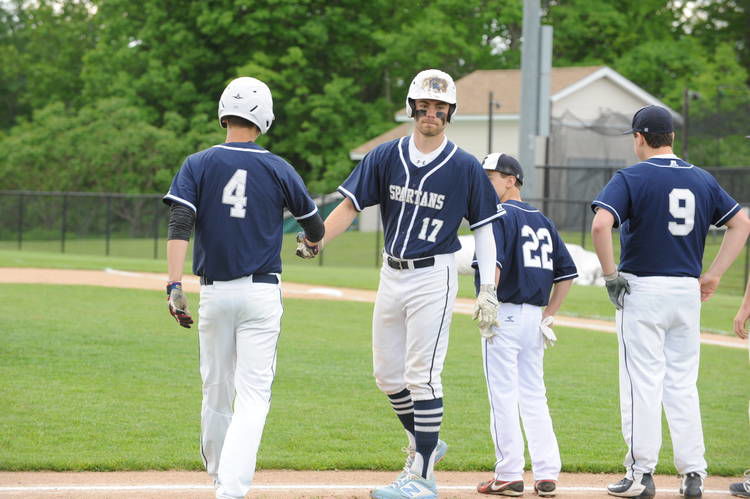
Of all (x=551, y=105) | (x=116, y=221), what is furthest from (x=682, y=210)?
(x=551, y=105)

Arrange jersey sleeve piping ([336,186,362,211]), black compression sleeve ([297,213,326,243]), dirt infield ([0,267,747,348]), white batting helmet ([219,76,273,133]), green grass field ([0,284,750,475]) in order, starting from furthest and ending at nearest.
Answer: dirt infield ([0,267,747,348]) < green grass field ([0,284,750,475]) < jersey sleeve piping ([336,186,362,211]) < black compression sleeve ([297,213,326,243]) < white batting helmet ([219,76,273,133])

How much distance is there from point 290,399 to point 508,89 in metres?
30.5

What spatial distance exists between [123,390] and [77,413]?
0.98 m

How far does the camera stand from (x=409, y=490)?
18.2 feet

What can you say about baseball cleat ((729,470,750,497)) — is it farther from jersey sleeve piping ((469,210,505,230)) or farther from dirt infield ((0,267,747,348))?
dirt infield ((0,267,747,348))

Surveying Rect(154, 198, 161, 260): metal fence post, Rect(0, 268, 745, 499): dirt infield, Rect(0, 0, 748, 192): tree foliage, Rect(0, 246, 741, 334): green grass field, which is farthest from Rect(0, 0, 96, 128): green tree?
Rect(0, 268, 745, 499): dirt infield

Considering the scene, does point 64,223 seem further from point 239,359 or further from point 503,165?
point 239,359

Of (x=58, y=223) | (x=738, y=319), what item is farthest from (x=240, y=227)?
(x=58, y=223)

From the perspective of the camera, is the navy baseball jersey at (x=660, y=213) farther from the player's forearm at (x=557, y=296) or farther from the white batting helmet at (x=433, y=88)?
the white batting helmet at (x=433, y=88)

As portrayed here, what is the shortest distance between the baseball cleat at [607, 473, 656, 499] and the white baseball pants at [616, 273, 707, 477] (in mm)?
45

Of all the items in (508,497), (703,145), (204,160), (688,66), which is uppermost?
(688,66)

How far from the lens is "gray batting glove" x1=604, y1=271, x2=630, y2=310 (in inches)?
229

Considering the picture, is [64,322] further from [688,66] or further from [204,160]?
[688,66]

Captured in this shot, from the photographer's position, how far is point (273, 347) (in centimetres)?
524
